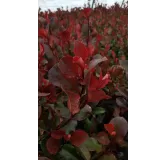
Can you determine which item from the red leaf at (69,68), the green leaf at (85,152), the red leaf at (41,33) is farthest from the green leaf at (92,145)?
the red leaf at (41,33)

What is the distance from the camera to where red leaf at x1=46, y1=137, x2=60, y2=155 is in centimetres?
58

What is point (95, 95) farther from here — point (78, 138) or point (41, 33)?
point (41, 33)

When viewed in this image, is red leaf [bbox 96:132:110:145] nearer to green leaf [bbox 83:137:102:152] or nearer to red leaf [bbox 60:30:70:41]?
green leaf [bbox 83:137:102:152]

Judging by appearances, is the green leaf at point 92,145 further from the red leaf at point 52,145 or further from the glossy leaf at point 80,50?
the glossy leaf at point 80,50

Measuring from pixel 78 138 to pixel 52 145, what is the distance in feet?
0.18

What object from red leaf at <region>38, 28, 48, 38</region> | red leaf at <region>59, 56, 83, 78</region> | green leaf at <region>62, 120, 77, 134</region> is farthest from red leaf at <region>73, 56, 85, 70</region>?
red leaf at <region>38, 28, 48, 38</region>

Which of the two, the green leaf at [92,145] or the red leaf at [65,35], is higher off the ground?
the red leaf at [65,35]

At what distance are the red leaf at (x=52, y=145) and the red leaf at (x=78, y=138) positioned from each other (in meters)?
0.03

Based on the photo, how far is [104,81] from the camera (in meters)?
0.59

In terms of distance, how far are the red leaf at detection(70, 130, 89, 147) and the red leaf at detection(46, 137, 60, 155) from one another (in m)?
0.03

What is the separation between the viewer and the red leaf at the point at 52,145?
0.58 metres
